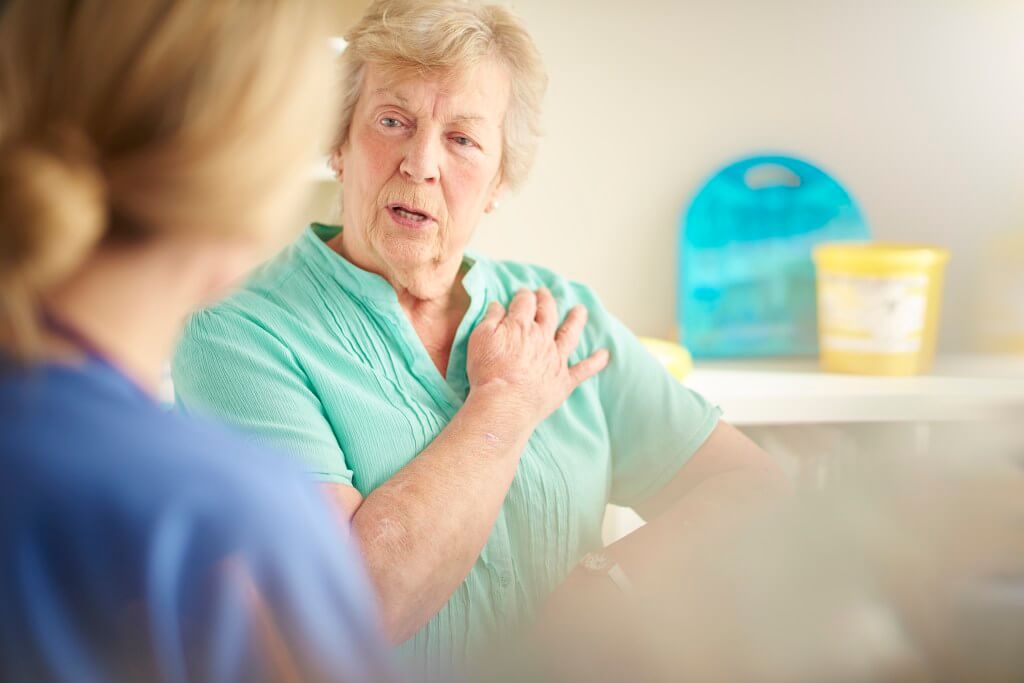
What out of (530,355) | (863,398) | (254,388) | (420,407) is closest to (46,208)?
(254,388)

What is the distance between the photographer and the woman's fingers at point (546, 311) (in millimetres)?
1362

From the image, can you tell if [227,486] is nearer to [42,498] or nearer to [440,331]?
[42,498]

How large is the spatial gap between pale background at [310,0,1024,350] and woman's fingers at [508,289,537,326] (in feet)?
2.94

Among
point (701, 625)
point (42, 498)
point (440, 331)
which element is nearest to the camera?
point (42, 498)

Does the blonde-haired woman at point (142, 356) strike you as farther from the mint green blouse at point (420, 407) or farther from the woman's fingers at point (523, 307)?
the woman's fingers at point (523, 307)

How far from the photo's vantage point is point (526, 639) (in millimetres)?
1170

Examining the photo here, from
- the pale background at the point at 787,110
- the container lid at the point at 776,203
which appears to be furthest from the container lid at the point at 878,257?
the pale background at the point at 787,110

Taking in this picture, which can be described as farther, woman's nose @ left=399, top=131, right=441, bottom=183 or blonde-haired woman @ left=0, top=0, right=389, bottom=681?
woman's nose @ left=399, top=131, right=441, bottom=183

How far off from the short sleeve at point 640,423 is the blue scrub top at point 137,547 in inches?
36.2

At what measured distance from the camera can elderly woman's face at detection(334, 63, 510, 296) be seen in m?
1.24

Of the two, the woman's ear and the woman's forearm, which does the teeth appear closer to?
the woman's ear

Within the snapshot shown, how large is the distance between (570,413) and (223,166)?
34.1 inches

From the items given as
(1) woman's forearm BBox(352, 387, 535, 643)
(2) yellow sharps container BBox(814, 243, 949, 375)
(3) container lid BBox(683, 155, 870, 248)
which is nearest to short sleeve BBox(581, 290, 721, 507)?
(1) woman's forearm BBox(352, 387, 535, 643)

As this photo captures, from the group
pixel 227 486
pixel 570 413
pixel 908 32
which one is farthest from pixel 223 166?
pixel 908 32
